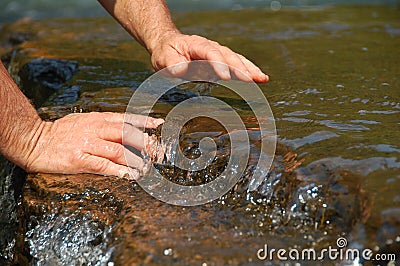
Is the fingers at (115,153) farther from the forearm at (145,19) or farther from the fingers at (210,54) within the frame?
the forearm at (145,19)

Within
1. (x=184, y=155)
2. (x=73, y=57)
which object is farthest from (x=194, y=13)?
(x=184, y=155)

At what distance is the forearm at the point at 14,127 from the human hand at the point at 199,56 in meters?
0.72

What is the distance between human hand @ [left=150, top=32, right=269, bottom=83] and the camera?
2824mm

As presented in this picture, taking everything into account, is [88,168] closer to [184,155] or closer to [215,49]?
[184,155]

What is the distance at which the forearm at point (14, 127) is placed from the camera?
2.63 m

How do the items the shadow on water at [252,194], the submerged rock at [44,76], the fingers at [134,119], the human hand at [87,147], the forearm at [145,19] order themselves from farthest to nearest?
the submerged rock at [44,76]
the forearm at [145,19]
the fingers at [134,119]
the human hand at [87,147]
the shadow on water at [252,194]

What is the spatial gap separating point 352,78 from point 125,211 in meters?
1.83

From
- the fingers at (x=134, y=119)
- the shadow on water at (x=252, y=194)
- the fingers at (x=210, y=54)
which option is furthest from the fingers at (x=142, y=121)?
the fingers at (x=210, y=54)

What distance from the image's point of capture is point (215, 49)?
113 inches

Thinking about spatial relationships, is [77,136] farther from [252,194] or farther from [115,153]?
[252,194]

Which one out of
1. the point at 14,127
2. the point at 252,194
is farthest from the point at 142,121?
the point at 252,194

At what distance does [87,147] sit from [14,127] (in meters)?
0.33

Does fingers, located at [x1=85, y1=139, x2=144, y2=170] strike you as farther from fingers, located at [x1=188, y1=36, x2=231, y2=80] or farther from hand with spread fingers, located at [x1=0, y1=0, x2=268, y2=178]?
fingers, located at [x1=188, y1=36, x2=231, y2=80]

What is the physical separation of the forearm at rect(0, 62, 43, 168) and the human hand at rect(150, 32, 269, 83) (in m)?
0.72
